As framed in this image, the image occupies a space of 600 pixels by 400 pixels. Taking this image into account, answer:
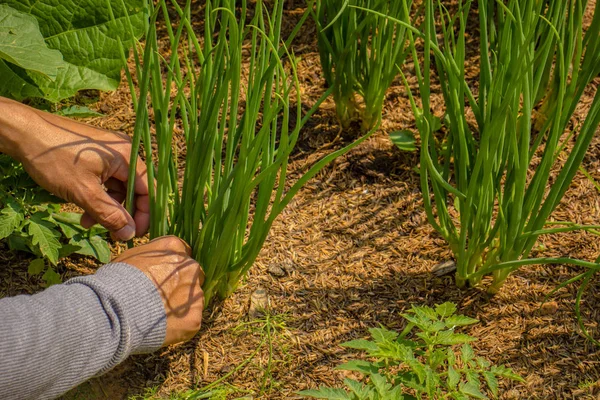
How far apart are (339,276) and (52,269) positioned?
2.43 feet

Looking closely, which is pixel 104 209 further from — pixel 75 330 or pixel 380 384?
pixel 380 384

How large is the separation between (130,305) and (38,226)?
0.41 meters

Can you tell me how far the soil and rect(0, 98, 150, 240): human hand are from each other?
397mm

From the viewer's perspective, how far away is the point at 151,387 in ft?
6.01

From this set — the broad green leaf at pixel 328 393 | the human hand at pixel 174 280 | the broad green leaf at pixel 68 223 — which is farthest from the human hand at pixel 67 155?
the broad green leaf at pixel 328 393

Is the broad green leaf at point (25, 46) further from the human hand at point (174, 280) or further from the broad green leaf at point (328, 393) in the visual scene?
the broad green leaf at point (328, 393)

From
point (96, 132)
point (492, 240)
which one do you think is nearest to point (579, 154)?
point (492, 240)

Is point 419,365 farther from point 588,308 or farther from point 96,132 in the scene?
point 96,132

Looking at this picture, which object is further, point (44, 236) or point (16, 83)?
point (16, 83)

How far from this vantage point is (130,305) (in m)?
1.52

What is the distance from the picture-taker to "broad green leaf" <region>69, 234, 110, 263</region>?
6.31 ft

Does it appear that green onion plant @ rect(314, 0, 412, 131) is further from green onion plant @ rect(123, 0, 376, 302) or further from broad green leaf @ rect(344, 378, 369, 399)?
broad green leaf @ rect(344, 378, 369, 399)

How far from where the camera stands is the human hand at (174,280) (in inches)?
63.8

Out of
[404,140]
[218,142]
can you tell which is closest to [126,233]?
[218,142]
